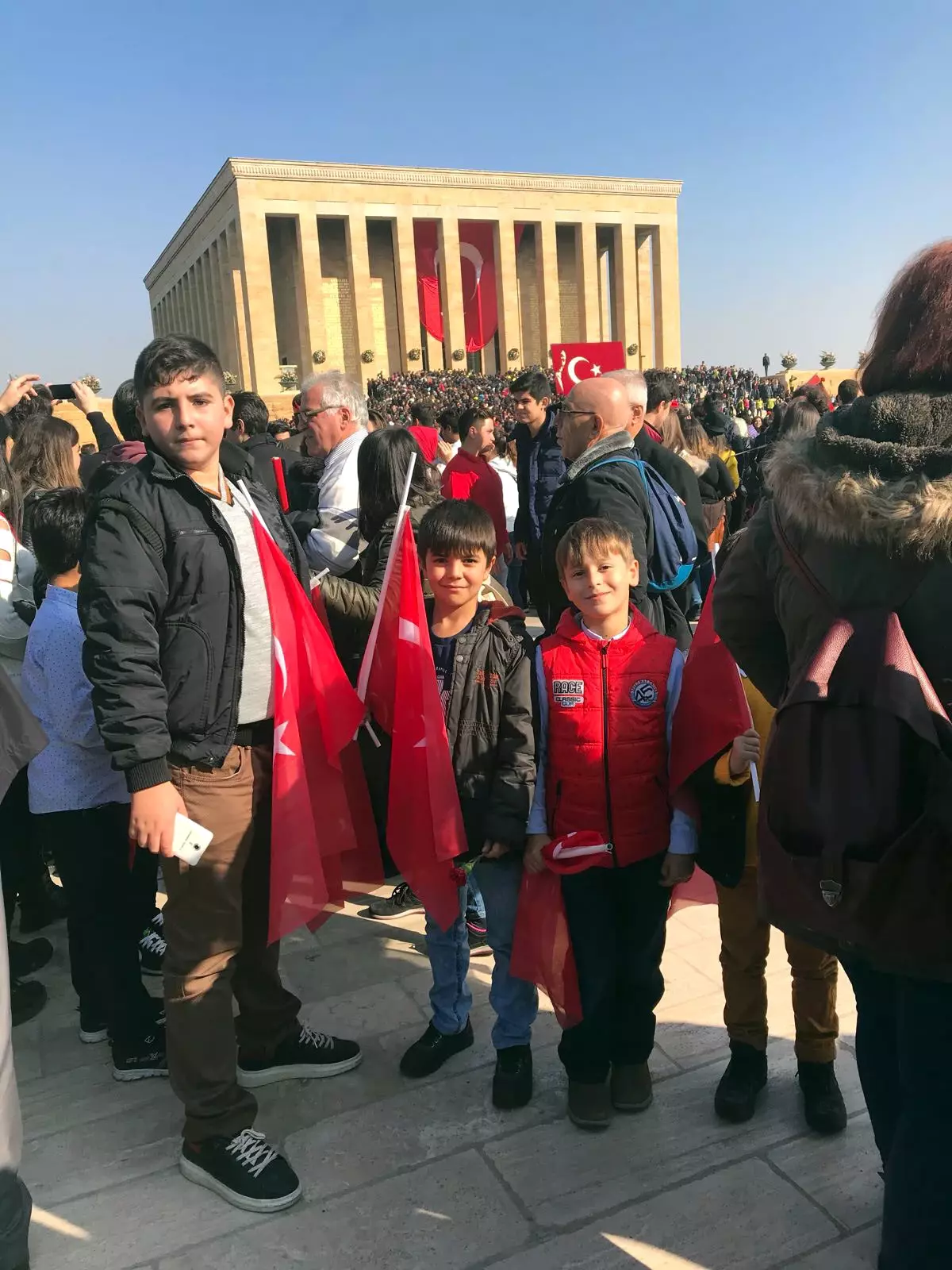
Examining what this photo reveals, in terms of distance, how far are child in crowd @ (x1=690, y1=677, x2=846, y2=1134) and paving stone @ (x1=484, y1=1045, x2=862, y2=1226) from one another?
0.20ft

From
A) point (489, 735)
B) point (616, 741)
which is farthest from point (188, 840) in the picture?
point (616, 741)

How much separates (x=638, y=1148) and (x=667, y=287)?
1897 inches

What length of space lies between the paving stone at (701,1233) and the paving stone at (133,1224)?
0.77 meters

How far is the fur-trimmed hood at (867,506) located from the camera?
1.31 meters

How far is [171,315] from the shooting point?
61.6 m

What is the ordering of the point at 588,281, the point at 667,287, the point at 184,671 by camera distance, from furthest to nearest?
1. the point at 667,287
2. the point at 588,281
3. the point at 184,671

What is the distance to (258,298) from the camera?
3759 cm

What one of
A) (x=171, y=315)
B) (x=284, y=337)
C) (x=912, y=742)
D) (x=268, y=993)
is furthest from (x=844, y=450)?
(x=171, y=315)


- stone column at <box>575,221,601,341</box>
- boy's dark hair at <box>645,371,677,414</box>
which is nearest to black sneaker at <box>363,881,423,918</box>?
boy's dark hair at <box>645,371,677,414</box>

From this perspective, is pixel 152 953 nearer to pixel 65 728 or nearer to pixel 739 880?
pixel 65 728

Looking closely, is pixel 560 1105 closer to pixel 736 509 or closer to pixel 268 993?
pixel 268 993

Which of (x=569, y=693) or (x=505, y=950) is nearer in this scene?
(x=569, y=693)

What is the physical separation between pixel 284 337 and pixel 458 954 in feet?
152

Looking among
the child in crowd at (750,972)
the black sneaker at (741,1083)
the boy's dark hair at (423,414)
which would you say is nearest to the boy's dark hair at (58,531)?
the child in crowd at (750,972)
